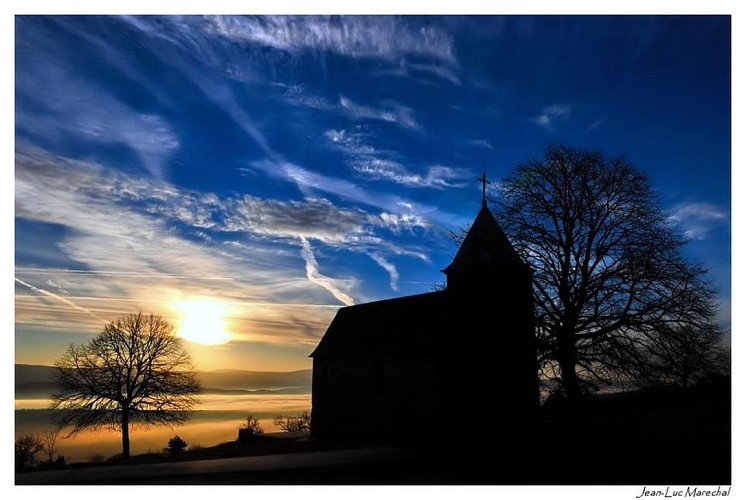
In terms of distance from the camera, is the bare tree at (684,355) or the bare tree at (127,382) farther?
the bare tree at (127,382)

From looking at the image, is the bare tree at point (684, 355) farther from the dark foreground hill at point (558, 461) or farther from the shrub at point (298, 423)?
the shrub at point (298, 423)

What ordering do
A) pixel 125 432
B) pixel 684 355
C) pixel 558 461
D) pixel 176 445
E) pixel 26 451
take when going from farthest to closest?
1. pixel 125 432
2. pixel 176 445
3. pixel 684 355
4. pixel 26 451
5. pixel 558 461

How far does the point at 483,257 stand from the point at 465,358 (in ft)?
18.1

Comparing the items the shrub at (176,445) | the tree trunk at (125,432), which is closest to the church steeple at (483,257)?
the shrub at (176,445)

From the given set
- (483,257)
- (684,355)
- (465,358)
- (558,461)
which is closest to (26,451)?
(558,461)

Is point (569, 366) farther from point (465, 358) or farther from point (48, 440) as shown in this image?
point (48, 440)

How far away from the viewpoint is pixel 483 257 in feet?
90.8

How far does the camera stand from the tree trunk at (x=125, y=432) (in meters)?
34.9

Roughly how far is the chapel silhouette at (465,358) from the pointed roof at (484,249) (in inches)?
2.1

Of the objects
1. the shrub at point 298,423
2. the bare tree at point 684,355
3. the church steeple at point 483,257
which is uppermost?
the church steeple at point 483,257

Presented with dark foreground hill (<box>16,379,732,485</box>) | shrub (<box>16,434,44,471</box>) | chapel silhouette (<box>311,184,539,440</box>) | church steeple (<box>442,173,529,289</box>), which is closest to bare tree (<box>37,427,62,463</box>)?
shrub (<box>16,434,44,471</box>)

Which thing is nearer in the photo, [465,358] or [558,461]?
[558,461]
